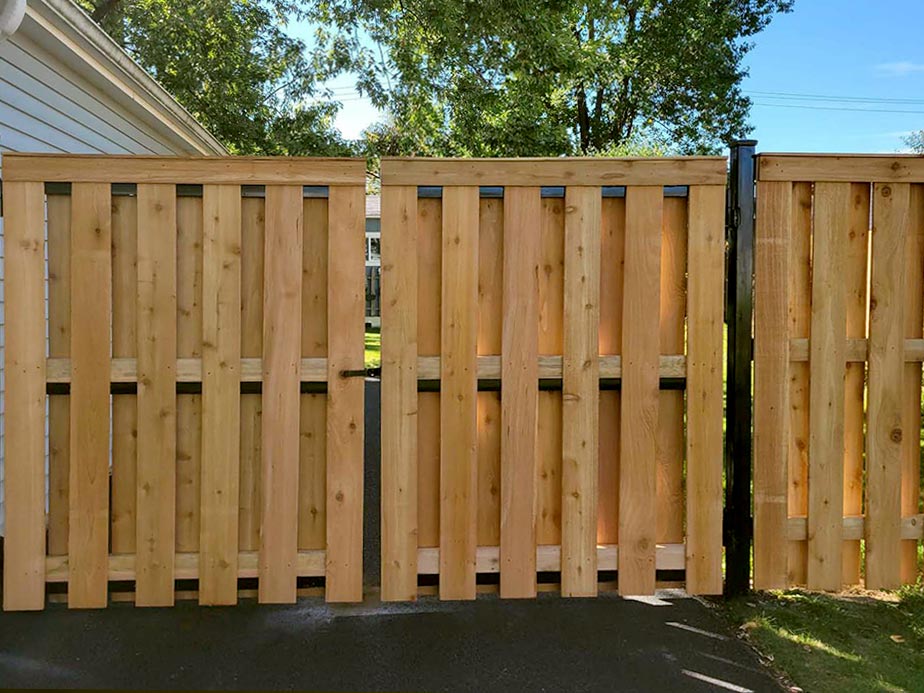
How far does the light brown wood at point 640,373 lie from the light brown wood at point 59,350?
1878mm

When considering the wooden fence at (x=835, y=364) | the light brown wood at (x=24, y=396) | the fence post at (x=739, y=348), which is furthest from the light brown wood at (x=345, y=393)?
the wooden fence at (x=835, y=364)

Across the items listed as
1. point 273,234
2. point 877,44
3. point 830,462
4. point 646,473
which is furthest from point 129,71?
point 877,44

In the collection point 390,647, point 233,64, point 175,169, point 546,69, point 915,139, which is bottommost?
point 390,647

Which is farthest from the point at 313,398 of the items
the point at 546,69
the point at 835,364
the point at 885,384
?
the point at 546,69

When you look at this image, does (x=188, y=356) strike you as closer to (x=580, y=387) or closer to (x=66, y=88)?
(x=580, y=387)

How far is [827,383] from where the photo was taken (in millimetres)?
2756

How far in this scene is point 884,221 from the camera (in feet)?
9.11

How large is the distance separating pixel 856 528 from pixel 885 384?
60 cm

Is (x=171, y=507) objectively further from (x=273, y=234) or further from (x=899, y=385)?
(x=899, y=385)

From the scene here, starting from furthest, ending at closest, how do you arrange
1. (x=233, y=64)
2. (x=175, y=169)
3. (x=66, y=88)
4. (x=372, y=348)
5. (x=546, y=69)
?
(x=372, y=348) < (x=233, y=64) < (x=546, y=69) < (x=66, y=88) < (x=175, y=169)

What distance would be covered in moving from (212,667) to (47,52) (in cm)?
374

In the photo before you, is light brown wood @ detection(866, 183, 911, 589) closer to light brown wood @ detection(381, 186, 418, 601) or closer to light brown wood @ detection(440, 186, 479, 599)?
light brown wood @ detection(440, 186, 479, 599)

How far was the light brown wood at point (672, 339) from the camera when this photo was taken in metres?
2.69

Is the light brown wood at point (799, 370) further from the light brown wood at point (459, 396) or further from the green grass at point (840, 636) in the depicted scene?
the light brown wood at point (459, 396)
